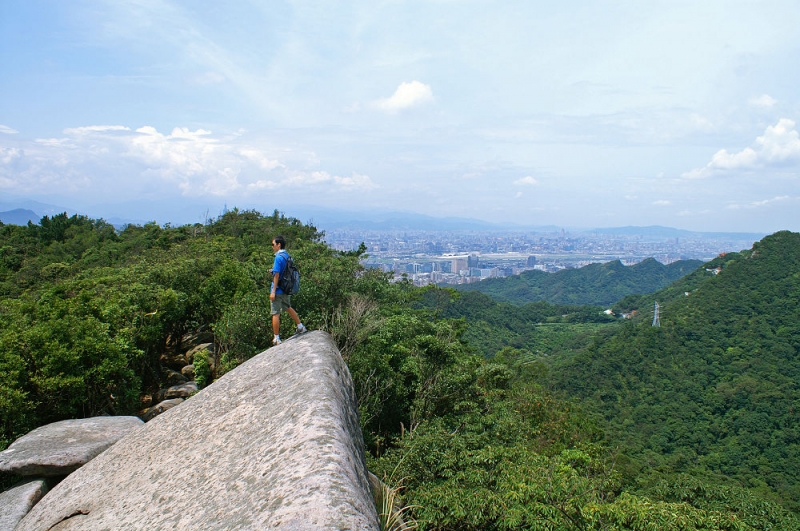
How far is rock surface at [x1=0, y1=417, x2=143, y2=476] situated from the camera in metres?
5.40

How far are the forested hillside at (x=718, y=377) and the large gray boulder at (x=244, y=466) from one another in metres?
23.6

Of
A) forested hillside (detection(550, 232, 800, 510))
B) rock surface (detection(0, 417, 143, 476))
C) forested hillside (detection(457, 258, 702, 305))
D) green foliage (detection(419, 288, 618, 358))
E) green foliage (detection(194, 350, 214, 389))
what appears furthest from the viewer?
forested hillside (detection(457, 258, 702, 305))

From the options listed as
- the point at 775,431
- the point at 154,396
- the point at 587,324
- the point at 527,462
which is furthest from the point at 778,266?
the point at 154,396

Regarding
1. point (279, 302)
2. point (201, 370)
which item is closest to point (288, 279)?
point (279, 302)

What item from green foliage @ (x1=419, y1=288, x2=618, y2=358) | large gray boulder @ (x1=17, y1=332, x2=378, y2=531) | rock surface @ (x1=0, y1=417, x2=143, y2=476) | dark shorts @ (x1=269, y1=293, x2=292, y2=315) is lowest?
green foliage @ (x1=419, y1=288, x2=618, y2=358)

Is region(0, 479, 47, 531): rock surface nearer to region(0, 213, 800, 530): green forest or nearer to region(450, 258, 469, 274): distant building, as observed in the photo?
region(0, 213, 800, 530): green forest

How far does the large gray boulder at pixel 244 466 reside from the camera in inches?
119

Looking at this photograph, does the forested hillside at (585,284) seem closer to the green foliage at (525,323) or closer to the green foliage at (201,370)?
the green foliage at (525,323)

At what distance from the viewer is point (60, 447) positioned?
568 centimetres

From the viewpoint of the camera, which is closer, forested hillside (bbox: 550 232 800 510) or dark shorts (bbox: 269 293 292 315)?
dark shorts (bbox: 269 293 292 315)

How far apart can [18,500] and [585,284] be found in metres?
132

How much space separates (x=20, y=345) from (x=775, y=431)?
145 feet

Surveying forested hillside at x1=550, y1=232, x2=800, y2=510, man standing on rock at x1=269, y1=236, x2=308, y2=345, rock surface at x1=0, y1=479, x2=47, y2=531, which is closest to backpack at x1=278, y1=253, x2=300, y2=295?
man standing on rock at x1=269, y1=236, x2=308, y2=345

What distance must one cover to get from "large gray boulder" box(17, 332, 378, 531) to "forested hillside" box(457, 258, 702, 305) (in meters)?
110
